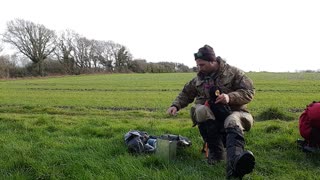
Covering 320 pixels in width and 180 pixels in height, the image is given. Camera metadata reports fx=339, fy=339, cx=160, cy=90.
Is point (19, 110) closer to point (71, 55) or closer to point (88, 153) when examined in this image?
point (88, 153)

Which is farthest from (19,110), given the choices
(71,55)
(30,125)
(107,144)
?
(71,55)

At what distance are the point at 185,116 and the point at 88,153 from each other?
6118 millimetres

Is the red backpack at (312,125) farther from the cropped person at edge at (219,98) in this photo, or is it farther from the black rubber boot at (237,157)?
the black rubber boot at (237,157)

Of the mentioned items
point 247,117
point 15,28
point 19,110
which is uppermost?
point 15,28

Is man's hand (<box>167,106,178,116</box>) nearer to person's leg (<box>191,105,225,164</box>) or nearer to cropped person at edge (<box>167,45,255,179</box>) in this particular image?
cropped person at edge (<box>167,45,255,179</box>)


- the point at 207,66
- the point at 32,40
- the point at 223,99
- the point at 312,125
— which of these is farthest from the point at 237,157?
the point at 32,40

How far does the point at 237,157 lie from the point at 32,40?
77979 millimetres

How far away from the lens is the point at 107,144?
577 cm

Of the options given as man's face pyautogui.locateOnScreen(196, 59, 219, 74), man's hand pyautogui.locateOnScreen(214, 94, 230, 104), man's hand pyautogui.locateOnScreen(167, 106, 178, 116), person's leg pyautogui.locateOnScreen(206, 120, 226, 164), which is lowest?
person's leg pyautogui.locateOnScreen(206, 120, 226, 164)

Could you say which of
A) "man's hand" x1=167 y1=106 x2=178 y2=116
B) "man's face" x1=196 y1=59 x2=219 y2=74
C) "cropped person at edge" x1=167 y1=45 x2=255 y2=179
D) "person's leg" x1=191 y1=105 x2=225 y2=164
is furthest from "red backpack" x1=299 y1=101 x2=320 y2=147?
"man's hand" x1=167 y1=106 x2=178 y2=116

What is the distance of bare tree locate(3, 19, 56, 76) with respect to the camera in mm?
73938

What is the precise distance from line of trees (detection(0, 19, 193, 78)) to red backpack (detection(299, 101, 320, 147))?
6456 centimetres

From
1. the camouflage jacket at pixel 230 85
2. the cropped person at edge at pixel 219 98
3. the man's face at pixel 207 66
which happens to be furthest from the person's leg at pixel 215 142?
the man's face at pixel 207 66

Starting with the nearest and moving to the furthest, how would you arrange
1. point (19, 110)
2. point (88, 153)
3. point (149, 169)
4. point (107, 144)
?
point (149, 169) → point (88, 153) → point (107, 144) → point (19, 110)
